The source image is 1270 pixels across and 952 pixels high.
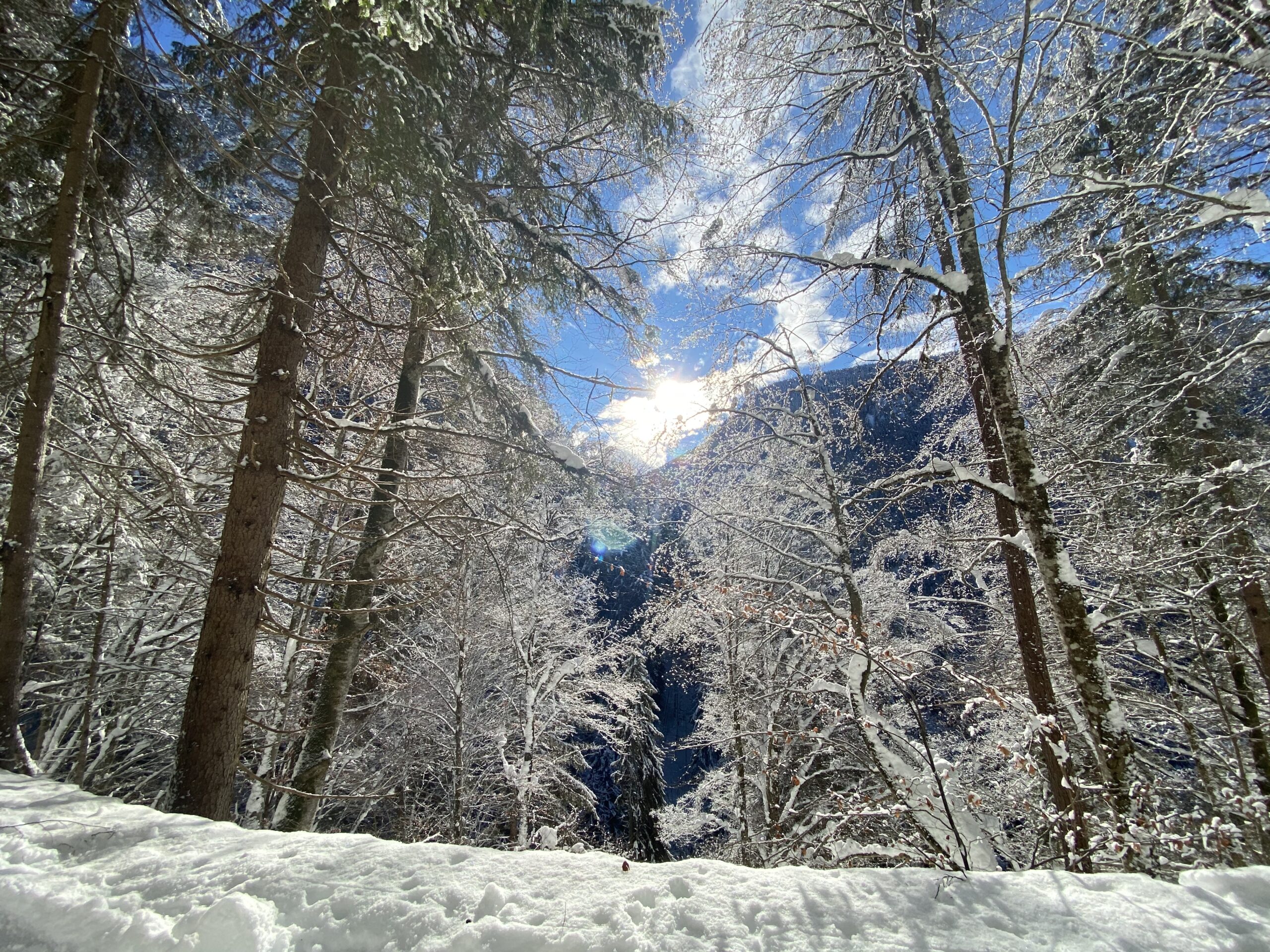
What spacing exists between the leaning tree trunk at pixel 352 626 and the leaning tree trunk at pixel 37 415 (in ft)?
5.50

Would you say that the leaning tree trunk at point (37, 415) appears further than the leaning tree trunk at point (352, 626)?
No

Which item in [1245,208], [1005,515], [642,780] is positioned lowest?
[642,780]

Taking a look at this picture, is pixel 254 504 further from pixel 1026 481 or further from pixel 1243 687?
pixel 1243 687

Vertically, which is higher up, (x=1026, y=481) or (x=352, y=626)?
(x=1026, y=481)

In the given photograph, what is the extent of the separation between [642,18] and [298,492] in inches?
295

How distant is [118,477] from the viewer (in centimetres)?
344

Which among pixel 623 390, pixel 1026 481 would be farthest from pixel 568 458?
pixel 1026 481

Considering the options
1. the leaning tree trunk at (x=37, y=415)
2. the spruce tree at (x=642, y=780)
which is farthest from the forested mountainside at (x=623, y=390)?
the spruce tree at (x=642, y=780)

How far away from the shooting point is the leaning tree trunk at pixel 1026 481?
3.19 meters

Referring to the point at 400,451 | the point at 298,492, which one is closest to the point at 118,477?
the point at 400,451

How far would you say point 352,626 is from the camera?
481cm

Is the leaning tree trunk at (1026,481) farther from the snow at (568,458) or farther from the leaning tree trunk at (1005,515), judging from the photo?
the snow at (568,458)

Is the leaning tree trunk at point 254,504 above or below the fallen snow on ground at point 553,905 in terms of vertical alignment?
above

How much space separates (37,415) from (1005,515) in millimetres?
7816
